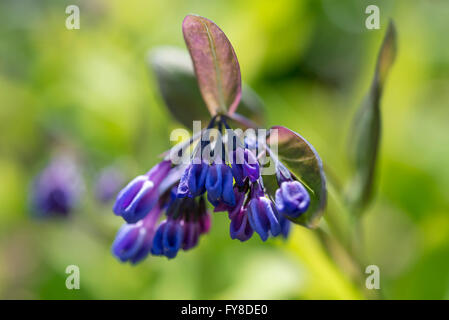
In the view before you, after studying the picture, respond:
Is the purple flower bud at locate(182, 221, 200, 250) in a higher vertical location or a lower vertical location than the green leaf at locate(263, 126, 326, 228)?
lower

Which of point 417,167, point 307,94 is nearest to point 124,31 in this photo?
point 307,94

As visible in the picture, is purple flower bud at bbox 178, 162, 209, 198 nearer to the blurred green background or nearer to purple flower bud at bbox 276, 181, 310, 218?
purple flower bud at bbox 276, 181, 310, 218

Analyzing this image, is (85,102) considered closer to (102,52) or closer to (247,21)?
(102,52)

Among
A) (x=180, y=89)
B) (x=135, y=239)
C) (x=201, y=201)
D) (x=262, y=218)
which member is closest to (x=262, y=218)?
(x=262, y=218)

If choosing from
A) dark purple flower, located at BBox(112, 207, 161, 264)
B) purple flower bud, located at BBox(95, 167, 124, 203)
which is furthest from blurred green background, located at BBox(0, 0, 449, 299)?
dark purple flower, located at BBox(112, 207, 161, 264)

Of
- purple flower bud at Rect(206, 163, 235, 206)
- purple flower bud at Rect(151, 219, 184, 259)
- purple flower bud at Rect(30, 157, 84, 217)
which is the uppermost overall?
purple flower bud at Rect(30, 157, 84, 217)

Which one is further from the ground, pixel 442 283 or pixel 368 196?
pixel 368 196

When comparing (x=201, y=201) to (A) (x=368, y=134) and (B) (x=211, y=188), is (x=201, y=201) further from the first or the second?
(A) (x=368, y=134)
